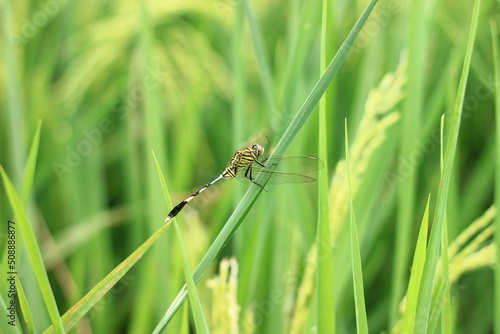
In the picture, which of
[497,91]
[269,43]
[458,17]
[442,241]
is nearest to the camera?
[442,241]

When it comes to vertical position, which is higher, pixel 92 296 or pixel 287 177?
pixel 287 177

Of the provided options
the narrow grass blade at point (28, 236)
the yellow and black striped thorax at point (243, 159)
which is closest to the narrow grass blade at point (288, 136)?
the narrow grass blade at point (28, 236)

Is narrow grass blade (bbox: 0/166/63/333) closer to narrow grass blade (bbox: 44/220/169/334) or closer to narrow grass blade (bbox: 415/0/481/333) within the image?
narrow grass blade (bbox: 44/220/169/334)

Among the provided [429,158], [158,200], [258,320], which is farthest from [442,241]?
[429,158]

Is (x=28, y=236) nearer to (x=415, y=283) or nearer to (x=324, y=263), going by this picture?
(x=324, y=263)

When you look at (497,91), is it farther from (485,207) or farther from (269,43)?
(269,43)
